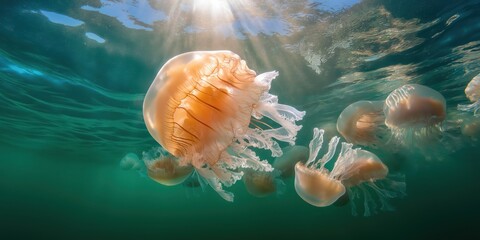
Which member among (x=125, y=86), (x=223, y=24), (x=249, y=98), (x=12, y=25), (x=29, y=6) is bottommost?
(x=125, y=86)

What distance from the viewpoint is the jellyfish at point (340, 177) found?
3288 mm

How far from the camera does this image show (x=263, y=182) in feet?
21.7

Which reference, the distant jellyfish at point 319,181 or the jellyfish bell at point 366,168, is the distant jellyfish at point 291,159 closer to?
the jellyfish bell at point 366,168

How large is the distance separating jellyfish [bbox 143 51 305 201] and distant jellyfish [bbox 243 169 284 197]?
4.18 meters

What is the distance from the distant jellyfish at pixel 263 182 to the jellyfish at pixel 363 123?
2.21 m

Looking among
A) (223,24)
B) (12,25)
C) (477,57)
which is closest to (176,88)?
(223,24)

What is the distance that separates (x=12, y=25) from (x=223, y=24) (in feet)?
17.1

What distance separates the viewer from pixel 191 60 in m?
1.98

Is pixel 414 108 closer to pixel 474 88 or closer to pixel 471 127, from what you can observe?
pixel 474 88

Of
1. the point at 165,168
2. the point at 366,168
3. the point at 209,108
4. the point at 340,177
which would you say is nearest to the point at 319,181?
the point at 340,177

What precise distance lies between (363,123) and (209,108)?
11.2 feet

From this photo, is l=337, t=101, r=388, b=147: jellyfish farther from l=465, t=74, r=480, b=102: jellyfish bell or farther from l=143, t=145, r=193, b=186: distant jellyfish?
l=143, t=145, r=193, b=186: distant jellyfish

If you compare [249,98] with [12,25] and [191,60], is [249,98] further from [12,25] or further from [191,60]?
[12,25]

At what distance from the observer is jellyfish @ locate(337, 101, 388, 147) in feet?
14.6
